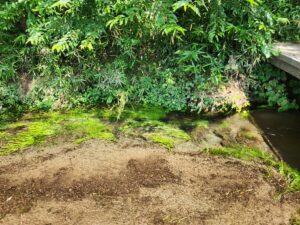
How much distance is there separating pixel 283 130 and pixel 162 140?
1752 millimetres

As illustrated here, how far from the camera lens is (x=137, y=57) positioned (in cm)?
534

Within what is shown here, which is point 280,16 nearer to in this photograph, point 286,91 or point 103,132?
point 286,91

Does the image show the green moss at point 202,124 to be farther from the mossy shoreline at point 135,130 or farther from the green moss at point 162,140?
the green moss at point 162,140

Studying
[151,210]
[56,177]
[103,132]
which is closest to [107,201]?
[151,210]

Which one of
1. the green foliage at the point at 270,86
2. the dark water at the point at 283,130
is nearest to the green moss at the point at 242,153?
the dark water at the point at 283,130

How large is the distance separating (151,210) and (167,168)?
2.40 ft

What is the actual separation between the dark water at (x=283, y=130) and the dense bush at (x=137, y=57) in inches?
14.0

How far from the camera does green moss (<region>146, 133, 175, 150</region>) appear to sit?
422cm

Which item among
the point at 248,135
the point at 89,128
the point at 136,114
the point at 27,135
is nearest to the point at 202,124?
the point at 248,135

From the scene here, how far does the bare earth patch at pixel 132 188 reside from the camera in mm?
3041

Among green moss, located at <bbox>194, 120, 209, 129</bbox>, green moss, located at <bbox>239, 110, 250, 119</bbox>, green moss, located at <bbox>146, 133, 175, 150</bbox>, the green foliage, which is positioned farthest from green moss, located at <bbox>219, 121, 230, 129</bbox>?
the green foliage

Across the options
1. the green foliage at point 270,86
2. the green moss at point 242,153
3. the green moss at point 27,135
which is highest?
→ the green foliage at point 270,86

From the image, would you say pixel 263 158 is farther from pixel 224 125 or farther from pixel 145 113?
pixel 145 113

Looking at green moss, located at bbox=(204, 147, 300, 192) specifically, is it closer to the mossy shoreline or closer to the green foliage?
the mossy shoreline
